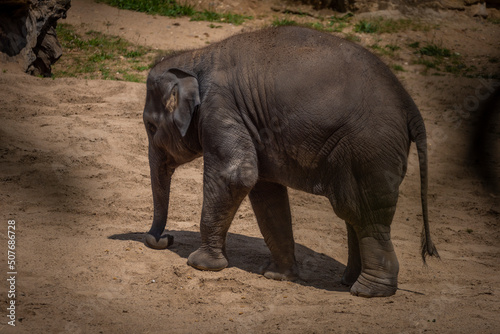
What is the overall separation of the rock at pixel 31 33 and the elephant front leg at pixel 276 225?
18.1 feet

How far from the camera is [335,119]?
451 cm

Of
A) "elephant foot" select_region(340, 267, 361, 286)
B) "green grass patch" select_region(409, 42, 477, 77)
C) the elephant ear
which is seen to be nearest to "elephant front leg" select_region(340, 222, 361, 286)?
"elephant foot" select_region(340, 267, 361, 286)

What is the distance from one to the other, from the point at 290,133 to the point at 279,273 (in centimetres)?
133

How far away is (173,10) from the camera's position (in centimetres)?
1345

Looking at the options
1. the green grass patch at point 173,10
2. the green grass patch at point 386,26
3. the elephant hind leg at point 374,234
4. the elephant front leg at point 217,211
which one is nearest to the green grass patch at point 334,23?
the green grass patch at point 386,26

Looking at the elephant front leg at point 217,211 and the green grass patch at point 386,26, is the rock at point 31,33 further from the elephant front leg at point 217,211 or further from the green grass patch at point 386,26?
the green grass patch at point 386,26

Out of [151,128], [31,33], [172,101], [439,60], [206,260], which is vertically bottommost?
[206,260]

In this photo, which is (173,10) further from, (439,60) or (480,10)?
(480,10)

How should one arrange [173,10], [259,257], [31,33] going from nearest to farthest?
[259,257]
[31,33]
[173,10]

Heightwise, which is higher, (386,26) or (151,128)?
(151,128)

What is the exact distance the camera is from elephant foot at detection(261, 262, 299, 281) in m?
5.25

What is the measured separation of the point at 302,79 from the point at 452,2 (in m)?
11.0

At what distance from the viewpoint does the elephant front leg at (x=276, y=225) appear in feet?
17.5

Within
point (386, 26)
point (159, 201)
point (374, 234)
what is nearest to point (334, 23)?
point (386, 26)
